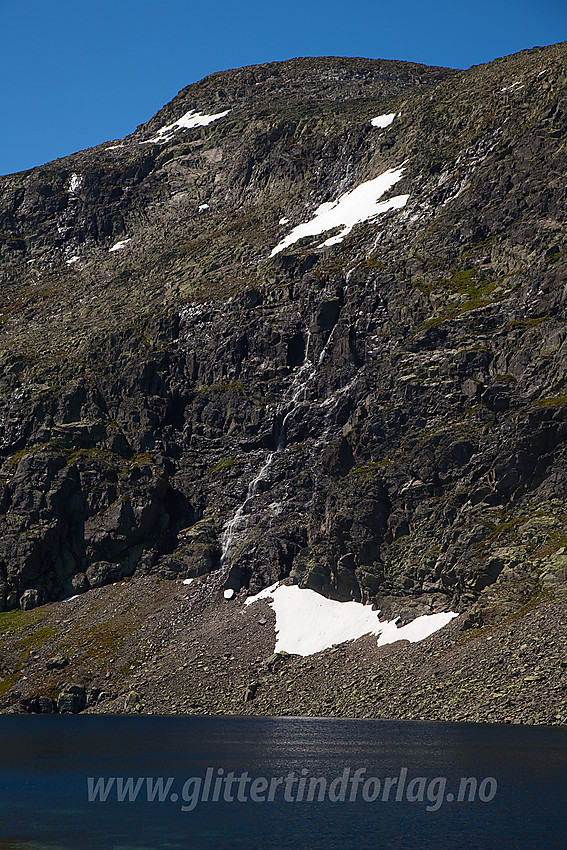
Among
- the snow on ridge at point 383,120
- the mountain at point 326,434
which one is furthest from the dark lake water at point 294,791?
the snow on ridge at point 383,120

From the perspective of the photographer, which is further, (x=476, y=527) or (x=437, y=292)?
(x=437, y=292)

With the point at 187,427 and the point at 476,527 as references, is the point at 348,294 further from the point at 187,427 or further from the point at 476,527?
the point at 476,527

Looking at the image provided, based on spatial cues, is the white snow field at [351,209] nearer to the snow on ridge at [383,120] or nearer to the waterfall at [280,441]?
the snow on ridge at [383,120]

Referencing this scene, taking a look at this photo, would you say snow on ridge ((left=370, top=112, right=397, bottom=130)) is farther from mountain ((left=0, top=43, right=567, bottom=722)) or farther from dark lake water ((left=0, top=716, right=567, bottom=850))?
dark lake water ((left=0, top=716, right=567, bottom=850))

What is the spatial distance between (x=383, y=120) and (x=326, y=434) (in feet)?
296

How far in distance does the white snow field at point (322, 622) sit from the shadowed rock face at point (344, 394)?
233 centimetres

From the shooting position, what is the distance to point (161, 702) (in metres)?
98.1

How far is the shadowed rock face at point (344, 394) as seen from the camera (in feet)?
353

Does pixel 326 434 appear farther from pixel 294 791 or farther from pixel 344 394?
pixel 294 791

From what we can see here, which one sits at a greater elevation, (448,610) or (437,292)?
(437,292)

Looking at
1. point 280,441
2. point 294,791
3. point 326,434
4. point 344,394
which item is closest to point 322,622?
point 326,434

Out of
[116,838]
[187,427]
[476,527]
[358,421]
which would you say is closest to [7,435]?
[187,427]

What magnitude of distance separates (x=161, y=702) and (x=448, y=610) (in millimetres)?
35499

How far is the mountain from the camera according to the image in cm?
9669
